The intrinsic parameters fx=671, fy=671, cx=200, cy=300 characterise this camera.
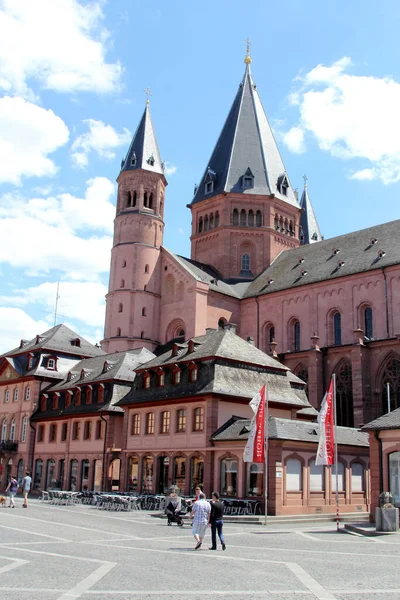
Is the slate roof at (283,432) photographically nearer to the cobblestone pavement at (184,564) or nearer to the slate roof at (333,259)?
the cobblestone pavement at (184,564)

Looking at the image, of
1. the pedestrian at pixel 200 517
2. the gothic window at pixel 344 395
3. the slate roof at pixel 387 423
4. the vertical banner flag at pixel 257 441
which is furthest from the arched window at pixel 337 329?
the pedestrian at pixel 200 517

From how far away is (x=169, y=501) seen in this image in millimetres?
27078

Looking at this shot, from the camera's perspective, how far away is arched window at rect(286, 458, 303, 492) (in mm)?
31953

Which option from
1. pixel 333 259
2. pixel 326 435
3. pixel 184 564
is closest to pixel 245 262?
pixel 333 259

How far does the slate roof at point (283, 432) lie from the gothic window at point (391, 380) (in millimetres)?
11227

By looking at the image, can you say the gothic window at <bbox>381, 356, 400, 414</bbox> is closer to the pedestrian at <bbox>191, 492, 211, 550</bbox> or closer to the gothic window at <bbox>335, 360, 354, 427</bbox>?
the gothic window at <bbox>335, 360, 354, 427</bbox>

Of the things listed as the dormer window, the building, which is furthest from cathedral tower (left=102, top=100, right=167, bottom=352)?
the dormer window

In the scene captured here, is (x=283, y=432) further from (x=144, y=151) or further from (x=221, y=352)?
(x=144, y=151)

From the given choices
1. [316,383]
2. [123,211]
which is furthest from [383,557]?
[123,211]

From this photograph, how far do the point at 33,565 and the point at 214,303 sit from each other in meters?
51.4

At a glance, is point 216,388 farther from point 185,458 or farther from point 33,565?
point 33,565

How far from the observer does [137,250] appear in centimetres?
6912

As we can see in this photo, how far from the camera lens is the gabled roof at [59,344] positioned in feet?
192

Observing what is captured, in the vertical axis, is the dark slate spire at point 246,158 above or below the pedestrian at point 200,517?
above
